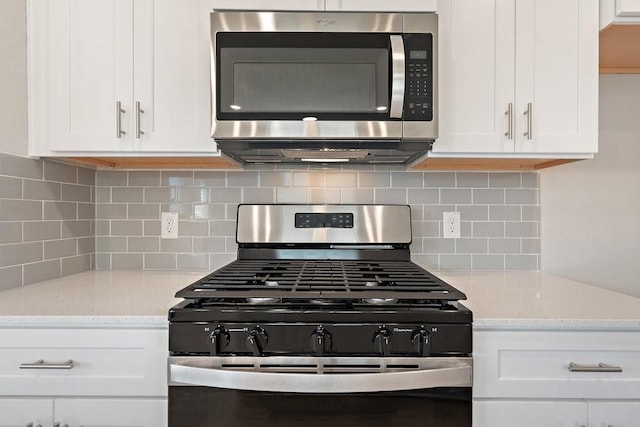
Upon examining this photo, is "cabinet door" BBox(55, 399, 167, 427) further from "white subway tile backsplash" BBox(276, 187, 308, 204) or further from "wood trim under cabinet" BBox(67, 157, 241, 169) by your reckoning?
"white subway tile backsplash" BBox(276, 187, 308, 204)

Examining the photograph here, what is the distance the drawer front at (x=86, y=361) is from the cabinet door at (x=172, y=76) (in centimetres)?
69

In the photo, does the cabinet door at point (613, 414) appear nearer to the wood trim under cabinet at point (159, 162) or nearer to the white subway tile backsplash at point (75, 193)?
the wood trim under cabinet at point (159, 162)

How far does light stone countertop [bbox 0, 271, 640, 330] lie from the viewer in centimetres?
123

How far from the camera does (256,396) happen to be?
1181mm

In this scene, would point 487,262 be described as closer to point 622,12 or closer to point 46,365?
point 622,12

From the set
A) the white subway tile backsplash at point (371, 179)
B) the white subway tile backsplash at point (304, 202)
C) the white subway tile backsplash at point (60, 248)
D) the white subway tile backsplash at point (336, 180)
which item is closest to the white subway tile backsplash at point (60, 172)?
the white subway tile backsplash at point (304, 202)

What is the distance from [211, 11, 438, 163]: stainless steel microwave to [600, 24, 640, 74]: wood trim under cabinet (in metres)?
0.63

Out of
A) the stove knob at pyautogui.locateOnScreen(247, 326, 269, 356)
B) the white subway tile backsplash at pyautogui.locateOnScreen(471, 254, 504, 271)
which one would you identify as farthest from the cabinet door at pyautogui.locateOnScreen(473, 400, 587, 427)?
the white subway tile backsplash at pyautogui.locateOnScreen(471, 254, 504, 271)

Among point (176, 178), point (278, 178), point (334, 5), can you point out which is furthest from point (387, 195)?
point (176, 178)

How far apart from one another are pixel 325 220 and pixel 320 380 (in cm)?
89

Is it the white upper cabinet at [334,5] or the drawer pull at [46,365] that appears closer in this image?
the drawer pull at [46,365]

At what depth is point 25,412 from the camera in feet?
4.04

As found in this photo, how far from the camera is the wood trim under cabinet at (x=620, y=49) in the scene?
1621mm

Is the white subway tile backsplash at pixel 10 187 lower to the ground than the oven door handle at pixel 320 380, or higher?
higher
